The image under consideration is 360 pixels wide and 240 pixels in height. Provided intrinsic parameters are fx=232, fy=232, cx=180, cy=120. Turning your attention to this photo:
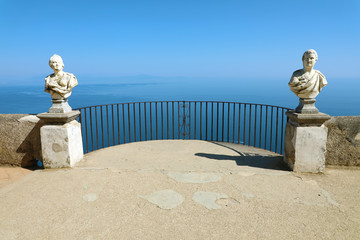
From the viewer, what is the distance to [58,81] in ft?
13.6

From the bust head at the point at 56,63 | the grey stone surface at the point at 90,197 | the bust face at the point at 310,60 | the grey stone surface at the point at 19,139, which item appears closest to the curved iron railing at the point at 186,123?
the grey stone surface at the point at 19,139

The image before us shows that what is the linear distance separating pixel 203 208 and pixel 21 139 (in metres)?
3.71

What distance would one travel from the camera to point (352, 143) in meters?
4.12

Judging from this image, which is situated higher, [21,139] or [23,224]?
[21,139]

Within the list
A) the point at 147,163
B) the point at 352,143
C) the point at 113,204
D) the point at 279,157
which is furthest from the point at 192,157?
the point at 352,143

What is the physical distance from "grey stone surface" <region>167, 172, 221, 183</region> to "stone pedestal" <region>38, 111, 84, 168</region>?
190 centimetres

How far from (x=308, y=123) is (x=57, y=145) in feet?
14.4

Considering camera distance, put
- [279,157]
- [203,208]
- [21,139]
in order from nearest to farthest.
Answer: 1. [203,208]
2. [21,139]
3. [279,157]

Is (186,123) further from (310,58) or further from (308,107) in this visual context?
(310,58)

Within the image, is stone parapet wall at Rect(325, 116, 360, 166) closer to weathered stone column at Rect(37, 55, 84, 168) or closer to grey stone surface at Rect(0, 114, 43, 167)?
weathered stone column at Rect(37, 55, 84, 168)

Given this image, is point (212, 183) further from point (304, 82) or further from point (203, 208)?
point (304, 82)

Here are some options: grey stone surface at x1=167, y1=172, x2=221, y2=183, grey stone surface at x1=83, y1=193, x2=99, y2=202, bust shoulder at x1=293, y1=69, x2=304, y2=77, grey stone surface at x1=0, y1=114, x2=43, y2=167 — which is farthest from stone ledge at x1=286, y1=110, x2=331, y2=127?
grey stone surface at x1=0, y1=114, x2=43, y2=167

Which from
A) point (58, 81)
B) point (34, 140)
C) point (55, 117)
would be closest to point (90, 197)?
point (55, 117)

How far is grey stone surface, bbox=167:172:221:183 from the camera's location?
3720 millimetres
